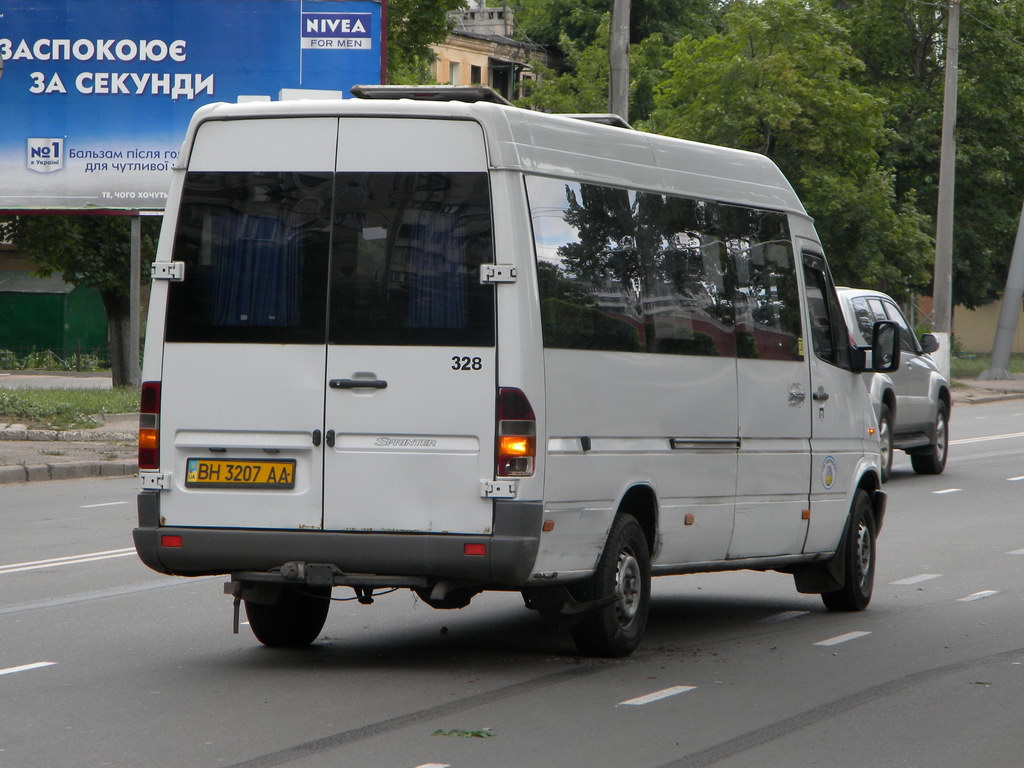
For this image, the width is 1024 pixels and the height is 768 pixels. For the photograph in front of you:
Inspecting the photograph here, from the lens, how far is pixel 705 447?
860 cm

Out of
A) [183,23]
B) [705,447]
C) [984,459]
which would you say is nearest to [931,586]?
[705,447]

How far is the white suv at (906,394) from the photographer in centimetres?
1730

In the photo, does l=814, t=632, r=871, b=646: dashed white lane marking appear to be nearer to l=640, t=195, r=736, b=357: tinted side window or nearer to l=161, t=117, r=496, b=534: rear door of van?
l=640, t=195, r=736, b=357: tinted side window

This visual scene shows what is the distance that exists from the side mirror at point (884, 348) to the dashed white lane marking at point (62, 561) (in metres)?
5.41

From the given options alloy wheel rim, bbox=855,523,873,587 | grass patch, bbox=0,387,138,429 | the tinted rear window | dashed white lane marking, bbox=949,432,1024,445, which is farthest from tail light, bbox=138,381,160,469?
dashed white lane marking, bbox=949,432,1024,445

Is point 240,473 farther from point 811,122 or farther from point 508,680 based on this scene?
point 811,122

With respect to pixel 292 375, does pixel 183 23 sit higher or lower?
higher

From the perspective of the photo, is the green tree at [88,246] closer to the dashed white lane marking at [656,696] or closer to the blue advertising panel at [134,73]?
the blue advertising panel at [134,73]

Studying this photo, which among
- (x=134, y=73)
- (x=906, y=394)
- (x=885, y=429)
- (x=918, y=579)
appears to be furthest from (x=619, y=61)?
(x=918, y=579)

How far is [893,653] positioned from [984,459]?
1403cm

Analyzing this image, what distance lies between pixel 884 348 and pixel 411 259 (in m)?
3.53

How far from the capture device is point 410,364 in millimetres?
7438

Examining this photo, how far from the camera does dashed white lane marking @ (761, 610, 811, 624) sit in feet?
31.7

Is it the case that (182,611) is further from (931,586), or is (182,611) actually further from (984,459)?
(984,459)
